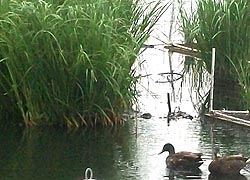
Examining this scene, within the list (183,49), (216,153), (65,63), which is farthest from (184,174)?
(183,49)

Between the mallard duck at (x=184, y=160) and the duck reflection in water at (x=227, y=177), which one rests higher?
the mallard duck at (x=184, y=160)

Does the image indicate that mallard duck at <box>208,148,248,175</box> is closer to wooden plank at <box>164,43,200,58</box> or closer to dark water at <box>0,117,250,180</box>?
dark water at <box>0,117,250,180</box>

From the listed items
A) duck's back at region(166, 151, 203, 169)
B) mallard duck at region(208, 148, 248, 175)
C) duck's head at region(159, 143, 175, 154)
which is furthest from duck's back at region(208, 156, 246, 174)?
duck's head at region(159, 143, 175, 154)

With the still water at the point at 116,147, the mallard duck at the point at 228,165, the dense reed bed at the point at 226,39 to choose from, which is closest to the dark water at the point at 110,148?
the still water at the point at 116,147

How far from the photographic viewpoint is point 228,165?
900 cm

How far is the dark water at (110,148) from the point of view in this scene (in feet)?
30.1

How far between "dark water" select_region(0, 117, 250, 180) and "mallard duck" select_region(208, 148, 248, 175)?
0.34ft

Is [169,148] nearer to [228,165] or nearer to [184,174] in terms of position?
[184,174]

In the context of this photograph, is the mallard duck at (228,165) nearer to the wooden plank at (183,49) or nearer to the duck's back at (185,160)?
the duck's back at (185,160)

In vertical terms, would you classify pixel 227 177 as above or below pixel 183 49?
below

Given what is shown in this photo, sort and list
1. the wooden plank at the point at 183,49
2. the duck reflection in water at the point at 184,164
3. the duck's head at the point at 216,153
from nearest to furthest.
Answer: the duck reflection in water at the point at 184,164, the duck's head at the point at 216,153, the wooden plank at the point at 183,49

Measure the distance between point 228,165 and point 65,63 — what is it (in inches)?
107

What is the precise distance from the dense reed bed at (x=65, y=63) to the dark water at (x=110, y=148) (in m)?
0.26

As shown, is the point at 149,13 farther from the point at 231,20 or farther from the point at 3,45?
the point at 3,45
